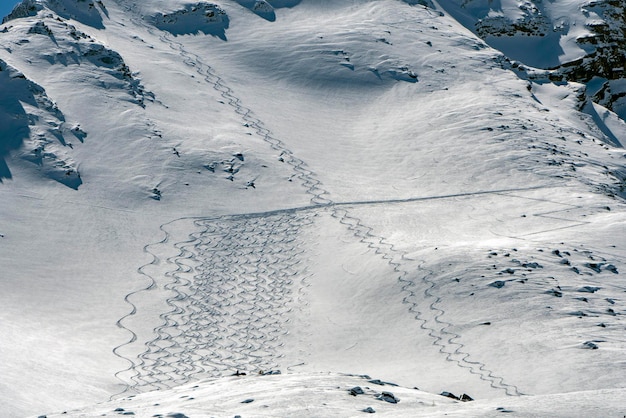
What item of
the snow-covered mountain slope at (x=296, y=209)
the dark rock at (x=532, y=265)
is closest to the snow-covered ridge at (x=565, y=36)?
the snow-covered mountain slope at (x=296, y=209)

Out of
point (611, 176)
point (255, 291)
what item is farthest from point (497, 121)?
point (255, 291)

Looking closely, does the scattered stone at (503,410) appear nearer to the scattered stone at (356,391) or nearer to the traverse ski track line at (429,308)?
the scattered stone at (356,391)

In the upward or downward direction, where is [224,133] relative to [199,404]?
downward

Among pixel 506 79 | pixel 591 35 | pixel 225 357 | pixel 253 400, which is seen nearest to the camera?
pixel 253 400

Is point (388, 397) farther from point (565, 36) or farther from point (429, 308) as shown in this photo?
point (565, 36)

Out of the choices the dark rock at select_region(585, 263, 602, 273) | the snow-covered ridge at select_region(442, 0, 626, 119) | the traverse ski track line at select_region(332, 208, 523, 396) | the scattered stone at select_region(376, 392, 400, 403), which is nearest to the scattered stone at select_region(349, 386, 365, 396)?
the scattered stone at select_region(376, 392, 400, 403)

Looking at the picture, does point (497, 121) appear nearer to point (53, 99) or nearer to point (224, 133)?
point (224, 133)

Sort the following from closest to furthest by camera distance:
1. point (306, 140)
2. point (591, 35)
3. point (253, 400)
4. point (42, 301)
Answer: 1. point (253, 400)
2. point (42, 301)
3. point (306, 140)
4. point (591, 35)

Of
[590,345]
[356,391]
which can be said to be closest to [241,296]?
[590,345]
